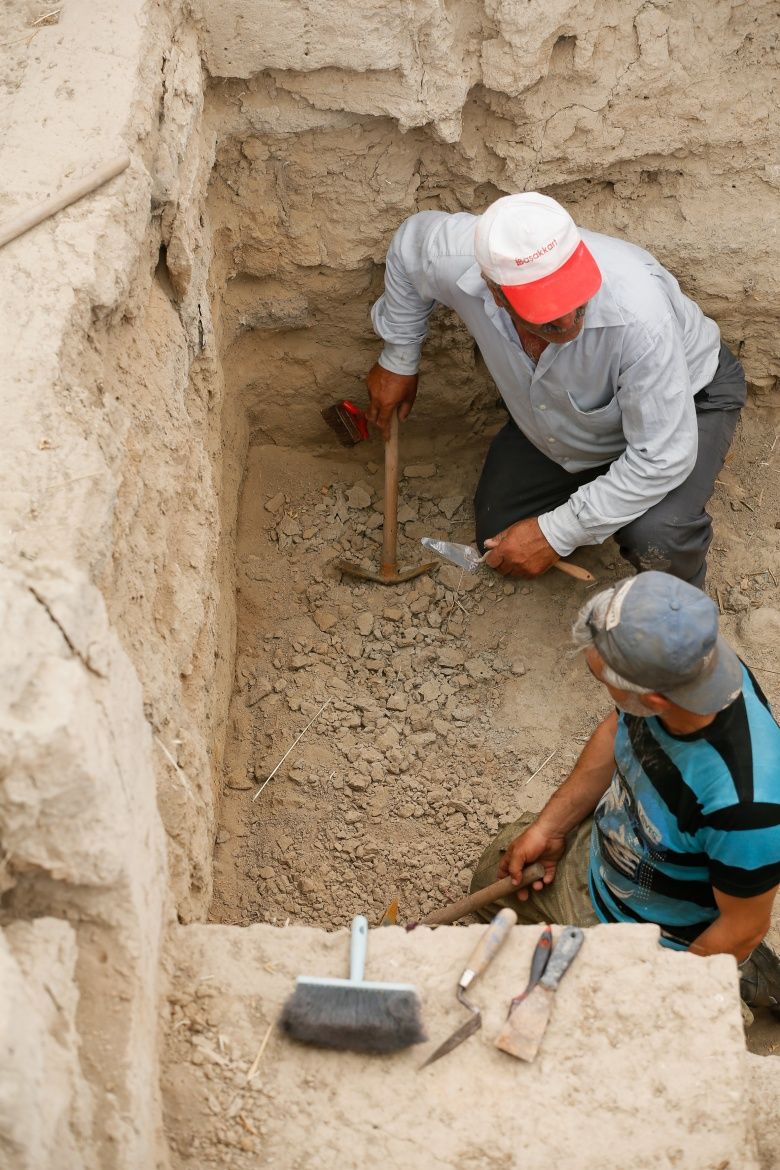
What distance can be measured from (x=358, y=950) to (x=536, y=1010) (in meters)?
0.36

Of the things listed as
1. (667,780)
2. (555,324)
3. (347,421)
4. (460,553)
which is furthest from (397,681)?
(667,780)

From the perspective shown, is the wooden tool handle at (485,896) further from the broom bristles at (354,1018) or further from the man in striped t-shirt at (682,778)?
the broom bristles at (354,1018)

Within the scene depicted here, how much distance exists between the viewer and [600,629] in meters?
2.30

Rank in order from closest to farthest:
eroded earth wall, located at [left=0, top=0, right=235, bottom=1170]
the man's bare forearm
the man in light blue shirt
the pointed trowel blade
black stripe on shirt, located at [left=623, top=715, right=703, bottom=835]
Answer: eroded earth wall, located at [left=0, top=0, right=235, bottom=1170]
black stripe on shirt, located at [left=623, top=715, right=703, bottom=835]
the man's bare forearm
the man in light blue shirt
the pointed trowel blade

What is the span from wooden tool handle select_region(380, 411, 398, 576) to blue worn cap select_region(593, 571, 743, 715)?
6.99 feet

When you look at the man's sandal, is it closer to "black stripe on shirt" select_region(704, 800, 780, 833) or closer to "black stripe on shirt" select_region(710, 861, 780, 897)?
"black stripe on shirt" select_region(710, 861, 780, 897)

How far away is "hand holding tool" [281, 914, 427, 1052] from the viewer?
6.67 feet

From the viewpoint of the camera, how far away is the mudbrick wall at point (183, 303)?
5.95 feet

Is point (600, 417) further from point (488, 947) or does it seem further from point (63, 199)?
point (488, 947)

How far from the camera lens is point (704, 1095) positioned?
6.57ft

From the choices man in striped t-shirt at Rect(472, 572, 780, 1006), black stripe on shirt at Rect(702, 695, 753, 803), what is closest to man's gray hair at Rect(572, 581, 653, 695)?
man in striped t-shirt at Rect(472, 572, 780, 1006)

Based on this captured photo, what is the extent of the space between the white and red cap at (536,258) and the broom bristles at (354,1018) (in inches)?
77.5

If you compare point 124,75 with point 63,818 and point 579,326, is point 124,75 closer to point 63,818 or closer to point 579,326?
point 579,326

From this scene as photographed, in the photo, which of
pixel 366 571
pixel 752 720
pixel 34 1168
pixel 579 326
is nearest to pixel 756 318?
pixel 579 326
